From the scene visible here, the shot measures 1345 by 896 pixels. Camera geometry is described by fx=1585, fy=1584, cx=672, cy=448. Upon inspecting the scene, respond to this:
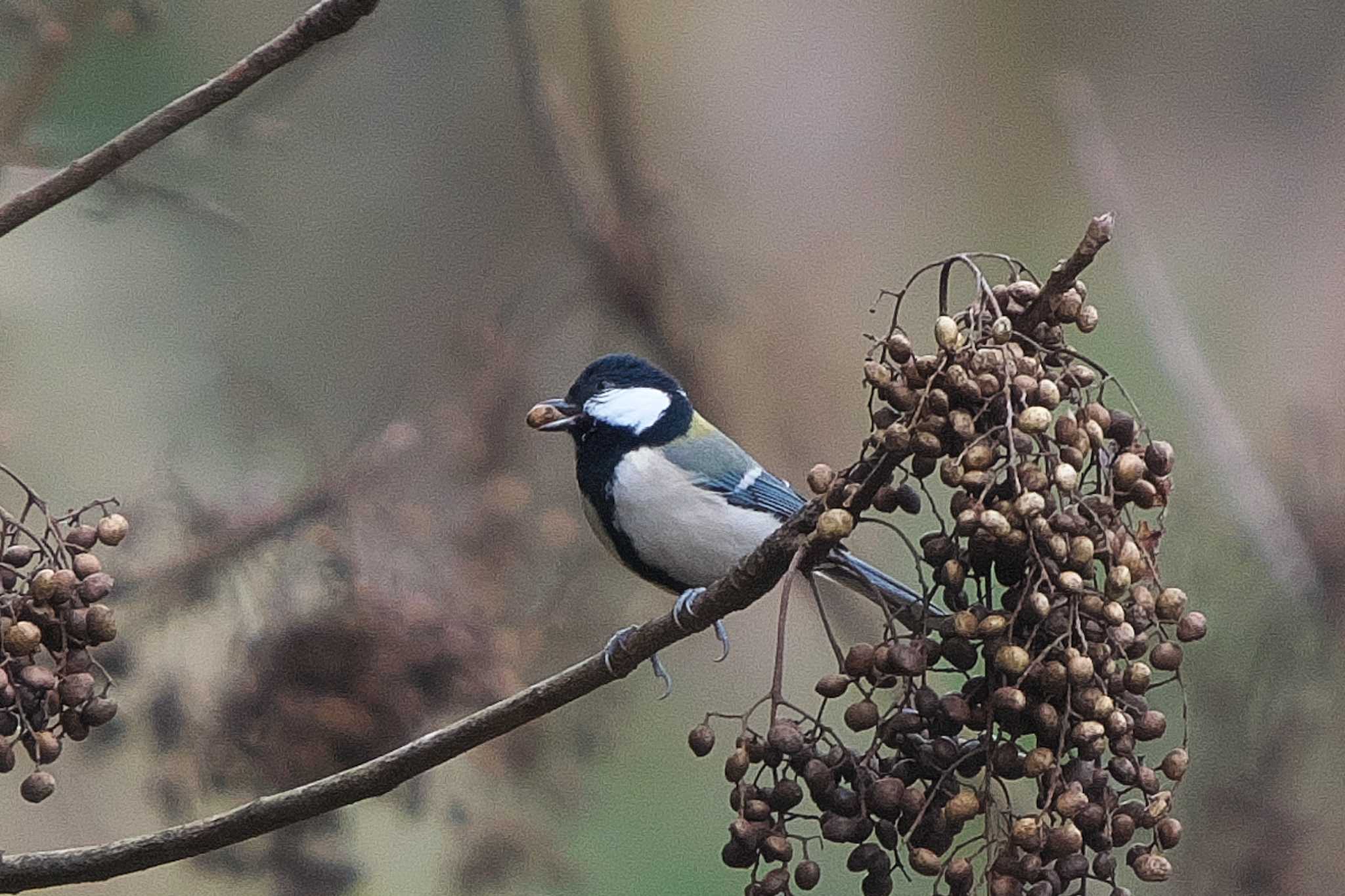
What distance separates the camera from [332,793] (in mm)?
1331

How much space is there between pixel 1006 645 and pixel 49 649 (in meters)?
0.73

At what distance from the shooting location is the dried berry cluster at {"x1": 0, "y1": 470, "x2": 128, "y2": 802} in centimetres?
121

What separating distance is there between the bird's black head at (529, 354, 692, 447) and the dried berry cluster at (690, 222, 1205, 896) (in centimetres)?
115

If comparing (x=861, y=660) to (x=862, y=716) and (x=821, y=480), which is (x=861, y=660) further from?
(x=821, y=480)

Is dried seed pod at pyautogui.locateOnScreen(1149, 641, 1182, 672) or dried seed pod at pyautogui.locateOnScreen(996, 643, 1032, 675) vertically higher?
dried seed pod at pyautogui.locateOnScreen(1149, 641, 1182, 672)

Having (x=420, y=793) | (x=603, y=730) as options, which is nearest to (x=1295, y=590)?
(x=603, y=730)

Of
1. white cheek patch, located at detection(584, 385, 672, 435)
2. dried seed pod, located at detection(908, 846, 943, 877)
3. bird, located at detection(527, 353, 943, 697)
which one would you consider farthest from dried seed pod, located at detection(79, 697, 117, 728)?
white cheek patch, located at detection(584, 385, 672, 435)

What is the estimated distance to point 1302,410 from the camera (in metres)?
2.59

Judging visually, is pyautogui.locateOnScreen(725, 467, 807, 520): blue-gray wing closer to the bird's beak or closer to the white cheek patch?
the white cheek patch

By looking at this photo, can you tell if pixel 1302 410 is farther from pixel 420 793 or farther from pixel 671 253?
pixel 420 793

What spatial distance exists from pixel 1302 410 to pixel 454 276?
1555 millimetres

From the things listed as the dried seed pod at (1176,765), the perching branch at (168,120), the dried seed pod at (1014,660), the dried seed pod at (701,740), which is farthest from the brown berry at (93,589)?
the dried seed pod at (1176,765)

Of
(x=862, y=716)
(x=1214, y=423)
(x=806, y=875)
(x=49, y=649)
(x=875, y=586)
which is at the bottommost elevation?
(x=49, y=649)

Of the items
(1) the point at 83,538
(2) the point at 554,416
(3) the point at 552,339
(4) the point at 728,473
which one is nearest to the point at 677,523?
(4) the point at 728,473
